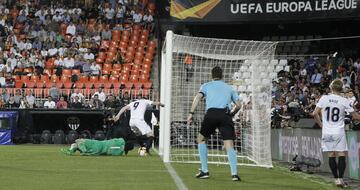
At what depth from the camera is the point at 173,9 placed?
31.4 meters

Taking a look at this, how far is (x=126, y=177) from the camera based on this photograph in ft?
42.7

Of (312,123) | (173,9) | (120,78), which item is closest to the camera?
(312,123)

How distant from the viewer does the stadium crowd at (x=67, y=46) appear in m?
32.0

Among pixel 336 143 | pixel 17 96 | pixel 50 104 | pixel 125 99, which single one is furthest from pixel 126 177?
pixel 17 96

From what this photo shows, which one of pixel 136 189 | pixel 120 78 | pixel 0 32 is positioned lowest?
pixel 136 189

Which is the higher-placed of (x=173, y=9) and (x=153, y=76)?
(x=173, y=9)

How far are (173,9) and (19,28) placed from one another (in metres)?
10.8

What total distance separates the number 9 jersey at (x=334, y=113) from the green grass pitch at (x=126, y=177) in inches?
38.1

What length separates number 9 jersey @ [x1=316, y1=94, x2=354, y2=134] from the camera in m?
12.7

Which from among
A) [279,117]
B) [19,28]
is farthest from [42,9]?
[279,117]

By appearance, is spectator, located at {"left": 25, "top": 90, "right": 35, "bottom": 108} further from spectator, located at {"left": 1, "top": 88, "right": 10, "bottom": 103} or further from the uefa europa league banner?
the uefa europa league banner

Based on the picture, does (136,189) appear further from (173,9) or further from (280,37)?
(280,37)

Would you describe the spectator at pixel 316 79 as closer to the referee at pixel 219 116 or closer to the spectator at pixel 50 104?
the spectator at pixel 50 104

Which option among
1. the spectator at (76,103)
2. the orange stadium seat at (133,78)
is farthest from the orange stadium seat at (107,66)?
the spectator at (76,103)
